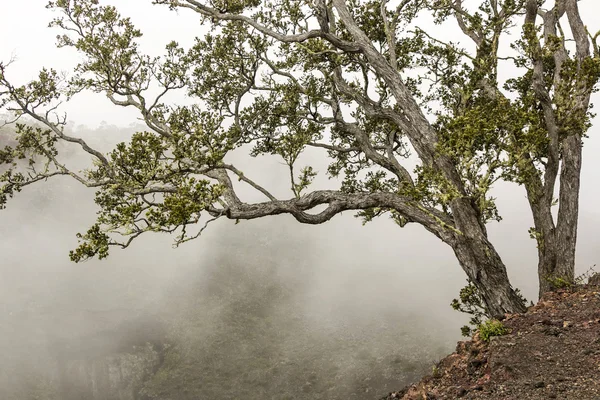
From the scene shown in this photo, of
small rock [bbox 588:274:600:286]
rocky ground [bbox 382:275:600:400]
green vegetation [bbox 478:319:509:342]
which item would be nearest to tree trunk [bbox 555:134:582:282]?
small rock [bbox 588:274:600:286]

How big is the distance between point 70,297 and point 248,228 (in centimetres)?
3115

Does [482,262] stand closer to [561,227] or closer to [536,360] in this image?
[561,227]

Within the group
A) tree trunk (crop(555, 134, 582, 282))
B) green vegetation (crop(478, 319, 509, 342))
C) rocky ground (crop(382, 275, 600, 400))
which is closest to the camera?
rocky ground (crop(382, 275, 600, 400))

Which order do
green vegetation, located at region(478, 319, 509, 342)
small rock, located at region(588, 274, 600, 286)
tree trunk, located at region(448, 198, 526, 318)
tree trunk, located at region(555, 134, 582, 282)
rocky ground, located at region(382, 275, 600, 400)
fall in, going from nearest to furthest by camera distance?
rocky ground, located at region(382, 275, 600, 400)
green vegetation, located at region(478, 319, 509, 342)
tree trunk, located at region(448, 198, 526, 318)
small rock, located at region(588, 274, 600, 286)
tree trunk, located at region(555, 134, 582, 282)

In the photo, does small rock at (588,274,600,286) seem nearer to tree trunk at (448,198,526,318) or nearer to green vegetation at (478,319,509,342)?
tree trunk at (448,198,526,318)

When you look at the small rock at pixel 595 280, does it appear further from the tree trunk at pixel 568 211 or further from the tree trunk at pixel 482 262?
the tree trunk at pixel 482 262

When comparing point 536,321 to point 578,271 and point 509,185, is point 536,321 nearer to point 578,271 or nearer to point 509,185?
point 578,271

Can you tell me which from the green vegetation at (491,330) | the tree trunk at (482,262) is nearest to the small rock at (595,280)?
the tree trunk at (482,262)

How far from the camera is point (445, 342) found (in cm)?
4406

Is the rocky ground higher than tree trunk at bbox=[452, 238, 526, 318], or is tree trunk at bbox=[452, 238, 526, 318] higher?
tree trunk at bbox=[452, 238, 526, 318]

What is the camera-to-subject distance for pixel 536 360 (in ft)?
32.7

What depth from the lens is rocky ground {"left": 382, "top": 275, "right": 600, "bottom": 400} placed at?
8711mm

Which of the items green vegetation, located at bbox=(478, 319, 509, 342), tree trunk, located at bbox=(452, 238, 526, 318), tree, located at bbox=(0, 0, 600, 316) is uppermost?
tree, located at bbox=(0, 0, 600, 316)

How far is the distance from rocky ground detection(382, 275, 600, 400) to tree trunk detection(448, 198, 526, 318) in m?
0.90
